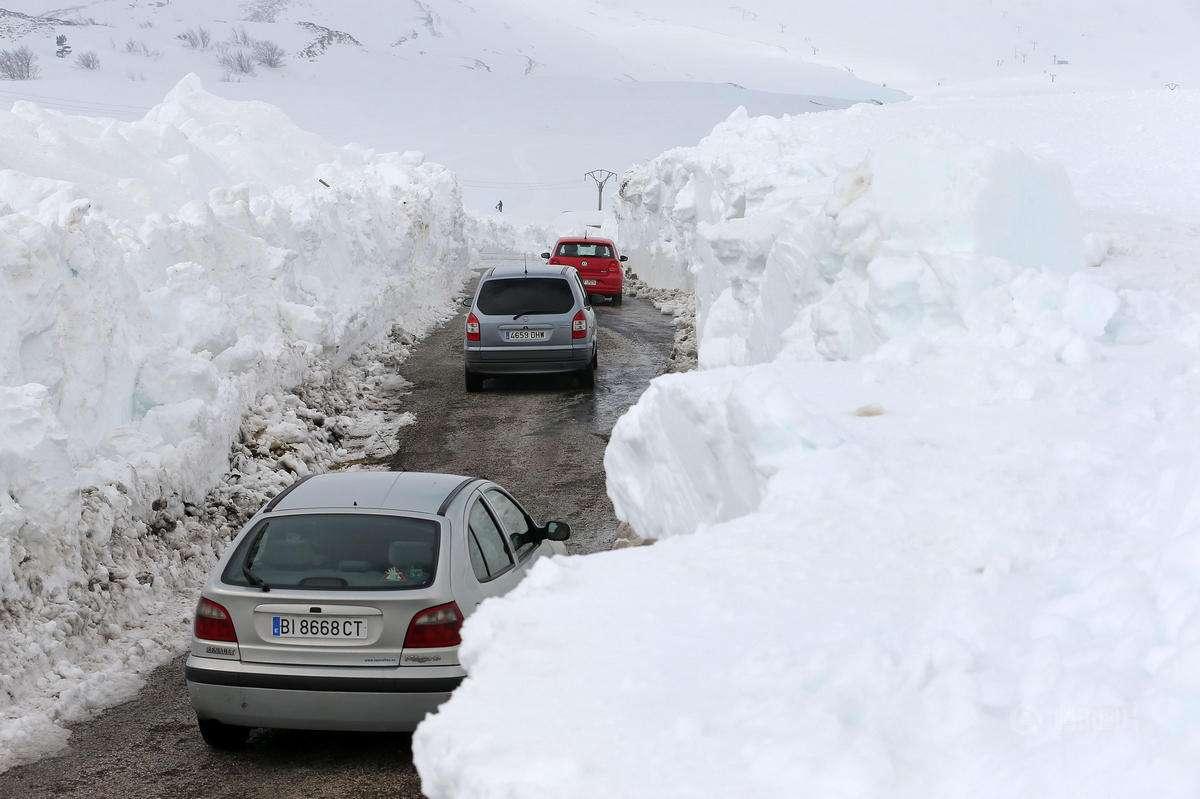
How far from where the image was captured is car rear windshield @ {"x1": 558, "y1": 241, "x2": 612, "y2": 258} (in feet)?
100

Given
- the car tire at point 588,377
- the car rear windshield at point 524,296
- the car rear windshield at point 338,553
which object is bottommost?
the car tire at point 588,377

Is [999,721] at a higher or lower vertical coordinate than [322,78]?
higher

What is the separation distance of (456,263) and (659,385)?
107 ft

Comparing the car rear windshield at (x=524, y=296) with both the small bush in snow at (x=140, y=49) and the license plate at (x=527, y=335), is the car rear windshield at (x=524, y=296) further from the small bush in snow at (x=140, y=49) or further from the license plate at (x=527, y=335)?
the small bush in snow at (x=140, y=49)

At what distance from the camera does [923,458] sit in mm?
5219

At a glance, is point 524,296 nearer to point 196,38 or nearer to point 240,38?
point 196,38

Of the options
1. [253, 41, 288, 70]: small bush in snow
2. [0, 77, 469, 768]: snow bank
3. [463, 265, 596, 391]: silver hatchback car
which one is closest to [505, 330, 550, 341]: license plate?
[463, 265, 596, 391]: silver hatchback car

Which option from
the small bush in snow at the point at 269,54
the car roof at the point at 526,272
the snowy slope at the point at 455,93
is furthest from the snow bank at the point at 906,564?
the small bush in snow at the point at 269,54

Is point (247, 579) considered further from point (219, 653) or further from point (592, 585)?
point (592, 585)

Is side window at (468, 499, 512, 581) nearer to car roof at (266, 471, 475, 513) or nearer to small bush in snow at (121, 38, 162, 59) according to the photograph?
car roof at (266, 471, 475, 513)

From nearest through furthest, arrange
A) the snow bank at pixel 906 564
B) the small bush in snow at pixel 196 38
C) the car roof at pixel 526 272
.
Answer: the snow bank at pixel 906 564 < the car roof at pixel 526 272 < the small bush in snow at pixel 196 38

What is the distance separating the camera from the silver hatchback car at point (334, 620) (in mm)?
5715

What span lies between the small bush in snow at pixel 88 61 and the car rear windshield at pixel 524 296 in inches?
4489

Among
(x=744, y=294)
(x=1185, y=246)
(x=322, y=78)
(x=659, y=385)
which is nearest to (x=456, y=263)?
(x=744, y=294)
